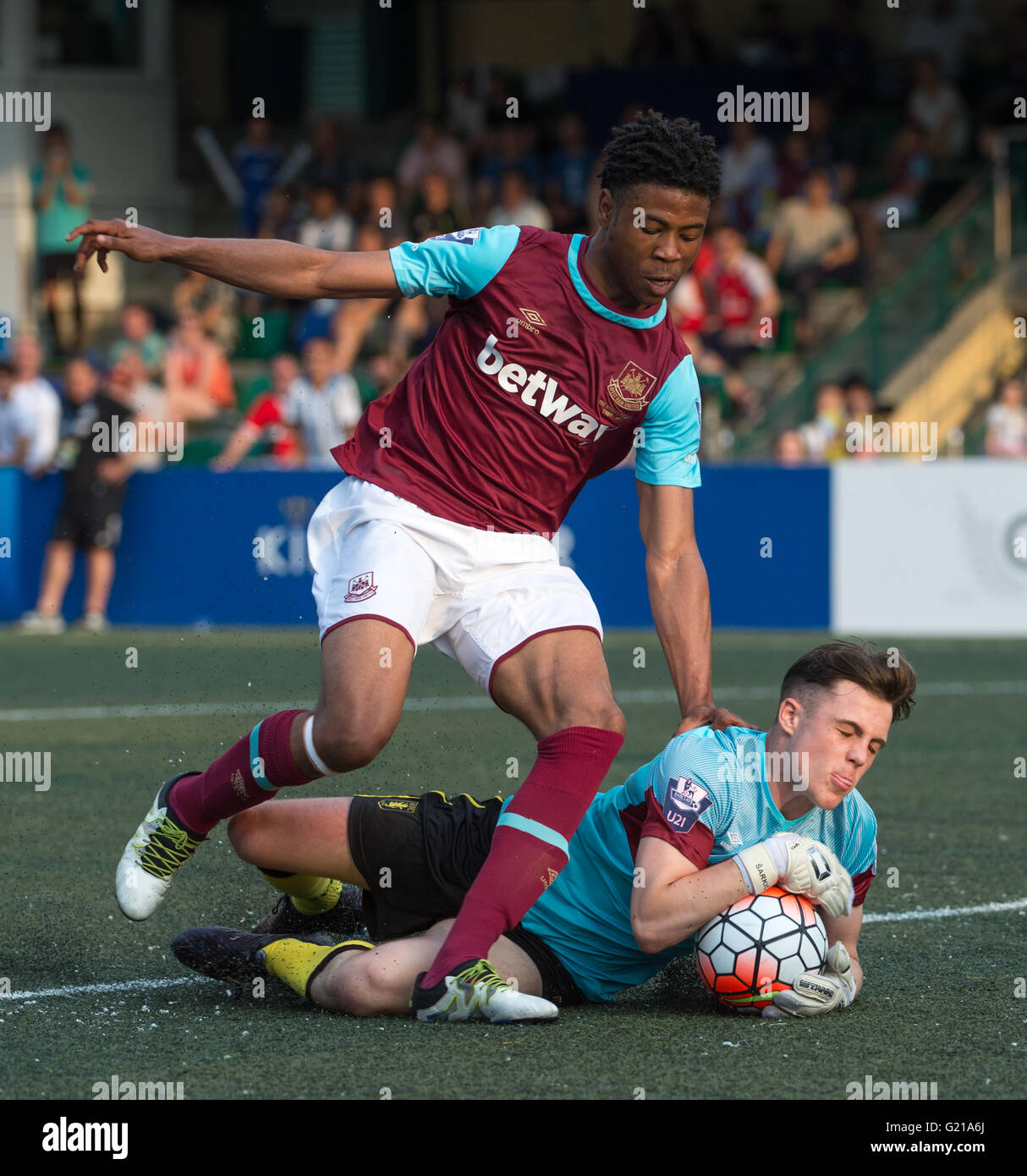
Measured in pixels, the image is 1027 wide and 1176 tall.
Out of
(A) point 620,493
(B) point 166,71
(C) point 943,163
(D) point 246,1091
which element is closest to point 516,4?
(B) point 166,71

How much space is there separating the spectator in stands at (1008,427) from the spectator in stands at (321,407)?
15.4ft

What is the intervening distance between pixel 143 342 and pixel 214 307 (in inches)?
43.2

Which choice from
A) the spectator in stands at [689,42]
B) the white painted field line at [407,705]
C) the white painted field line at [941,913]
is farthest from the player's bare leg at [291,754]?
the spectator in stands at [689,42]

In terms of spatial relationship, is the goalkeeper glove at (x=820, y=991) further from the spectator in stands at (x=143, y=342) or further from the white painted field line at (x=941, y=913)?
the spectator in stands at (x=143, y=342)

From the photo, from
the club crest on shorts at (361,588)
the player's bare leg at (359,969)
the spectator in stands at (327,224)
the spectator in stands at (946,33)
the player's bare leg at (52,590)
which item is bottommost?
the player's bare leg at (359,969)

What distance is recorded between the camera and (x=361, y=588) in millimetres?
4441

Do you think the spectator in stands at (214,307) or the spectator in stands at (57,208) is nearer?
the spectator in stands at (214,307)

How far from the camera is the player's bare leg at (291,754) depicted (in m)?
4.32

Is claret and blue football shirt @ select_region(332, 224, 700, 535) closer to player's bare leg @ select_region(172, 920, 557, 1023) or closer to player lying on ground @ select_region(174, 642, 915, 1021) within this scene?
player lying on ground @ select_region(174, 642, 915, 1021)

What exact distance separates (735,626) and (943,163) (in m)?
6.42

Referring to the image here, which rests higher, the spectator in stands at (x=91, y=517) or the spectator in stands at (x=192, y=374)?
the spectator in stands at (x=192, y=374)

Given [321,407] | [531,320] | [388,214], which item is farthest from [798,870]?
[388,214]

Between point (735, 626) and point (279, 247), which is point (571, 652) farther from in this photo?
point (735, 626)

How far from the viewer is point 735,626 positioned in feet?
46.1
